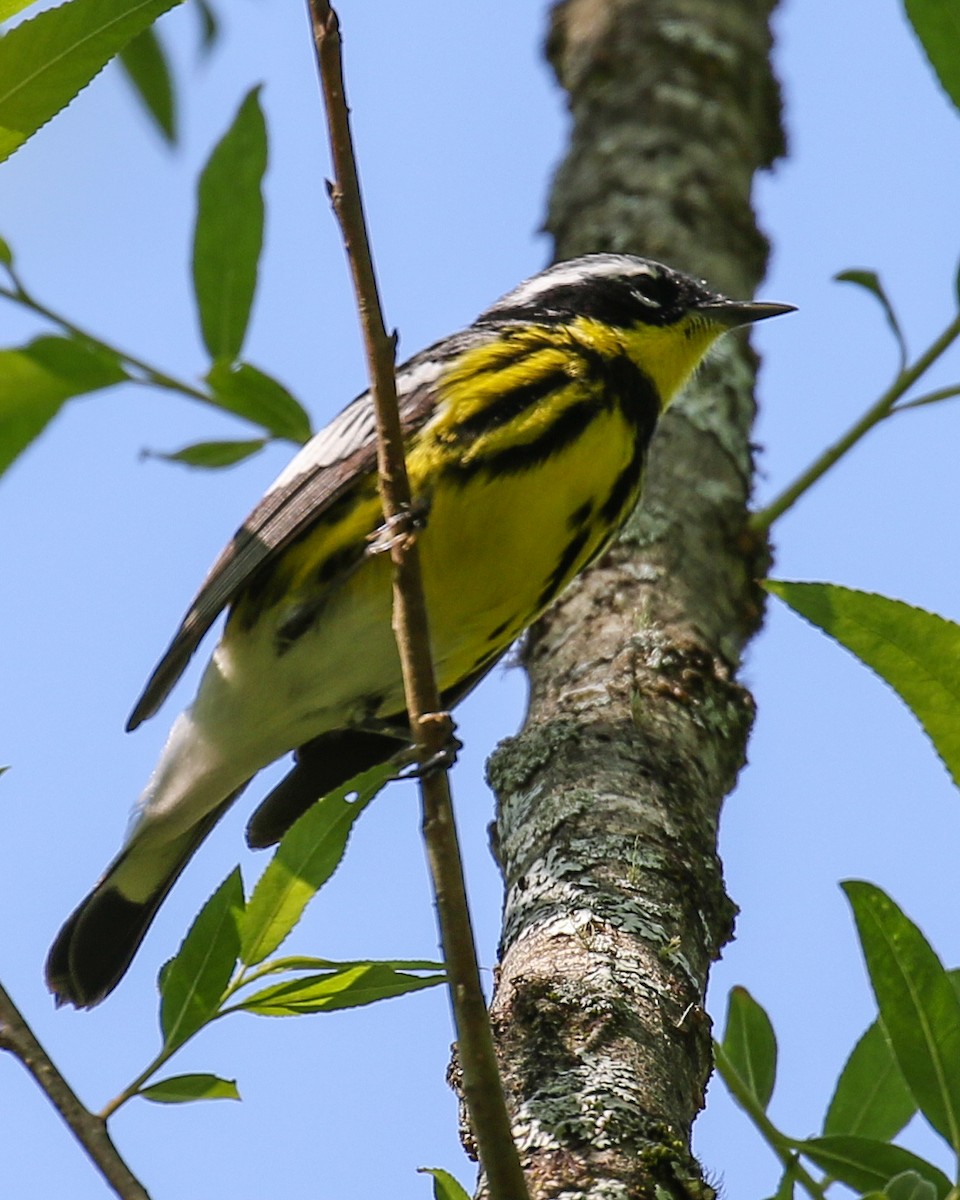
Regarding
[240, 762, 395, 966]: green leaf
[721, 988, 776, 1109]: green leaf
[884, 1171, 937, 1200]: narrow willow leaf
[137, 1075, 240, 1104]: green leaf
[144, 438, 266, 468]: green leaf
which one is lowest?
[884, 1171, 937, 1200]: narrow willow leaf

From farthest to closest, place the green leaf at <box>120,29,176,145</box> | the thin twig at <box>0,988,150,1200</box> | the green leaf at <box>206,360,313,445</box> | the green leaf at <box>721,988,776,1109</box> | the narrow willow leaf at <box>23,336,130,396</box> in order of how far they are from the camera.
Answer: the green leaf at <box>120,29,176,145</box> → the green leaf at <box>206,360,313,445</box> → the narrow willow leaf at <box>23,336,130,396</box> → the green leaf at <box>721,988,776,1109</box> → the thin twig at <box>0,988,150,1200</box>

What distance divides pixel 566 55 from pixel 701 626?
2.54 meters

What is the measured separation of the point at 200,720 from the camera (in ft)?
11.8

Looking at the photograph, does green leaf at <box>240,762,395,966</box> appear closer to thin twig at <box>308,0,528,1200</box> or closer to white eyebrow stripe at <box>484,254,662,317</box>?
thin twig at <box>308,0,528,1200</box>

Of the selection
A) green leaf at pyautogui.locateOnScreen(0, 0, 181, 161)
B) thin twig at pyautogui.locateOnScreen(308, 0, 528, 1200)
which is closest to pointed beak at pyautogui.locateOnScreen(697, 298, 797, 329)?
thin twig at pyautogui.locateOnScreen(308, 0, 528, 1200)

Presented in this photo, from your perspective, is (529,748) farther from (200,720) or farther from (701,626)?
(200,720)

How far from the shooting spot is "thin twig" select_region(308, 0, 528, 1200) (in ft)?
5.82

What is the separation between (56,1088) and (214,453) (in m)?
2.28

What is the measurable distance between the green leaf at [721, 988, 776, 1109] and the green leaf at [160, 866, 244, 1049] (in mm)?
787

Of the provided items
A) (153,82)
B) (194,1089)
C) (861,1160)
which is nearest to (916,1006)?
(861,1160)

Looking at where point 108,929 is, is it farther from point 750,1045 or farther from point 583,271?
point 583,271

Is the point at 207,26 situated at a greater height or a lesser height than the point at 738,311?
greater

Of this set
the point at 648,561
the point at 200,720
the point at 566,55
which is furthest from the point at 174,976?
the point at 566,55

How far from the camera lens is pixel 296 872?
7.54 ft
